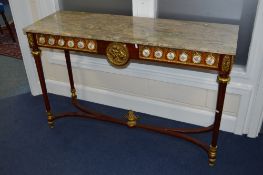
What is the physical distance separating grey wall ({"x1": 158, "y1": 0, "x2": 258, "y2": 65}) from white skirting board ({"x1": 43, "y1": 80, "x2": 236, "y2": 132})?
511 mm

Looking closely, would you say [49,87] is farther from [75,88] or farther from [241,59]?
[241,59]

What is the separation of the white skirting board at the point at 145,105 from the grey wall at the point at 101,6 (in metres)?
0.71

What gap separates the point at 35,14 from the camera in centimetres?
260

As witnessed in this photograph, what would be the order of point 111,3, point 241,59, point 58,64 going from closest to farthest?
point 241,59
point 111,3
point 58,64

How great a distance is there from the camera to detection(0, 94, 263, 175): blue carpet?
7.09ft

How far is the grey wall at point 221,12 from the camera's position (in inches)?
78.6

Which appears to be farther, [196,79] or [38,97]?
[38,97]

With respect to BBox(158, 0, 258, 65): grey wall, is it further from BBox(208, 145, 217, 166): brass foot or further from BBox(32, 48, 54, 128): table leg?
BBox(32, 48, 54, 128): table leg

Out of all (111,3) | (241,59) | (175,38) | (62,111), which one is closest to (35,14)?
(111,3)

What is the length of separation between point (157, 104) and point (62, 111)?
2.84 feet

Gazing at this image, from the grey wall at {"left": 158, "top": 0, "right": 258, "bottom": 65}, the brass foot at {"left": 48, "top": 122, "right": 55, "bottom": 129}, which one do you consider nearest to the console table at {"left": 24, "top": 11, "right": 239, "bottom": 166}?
the grey wall at {"left": 158, "top": 0, "right": 258, "bottom": 65}

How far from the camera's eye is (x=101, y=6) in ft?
7.88

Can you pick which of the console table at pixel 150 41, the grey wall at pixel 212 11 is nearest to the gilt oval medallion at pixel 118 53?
the console table at pixel 150 41

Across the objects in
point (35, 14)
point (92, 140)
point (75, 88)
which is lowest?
point (92, 140)
